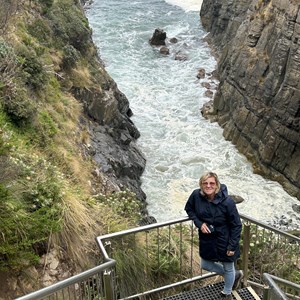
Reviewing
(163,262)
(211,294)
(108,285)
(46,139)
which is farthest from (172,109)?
(108,285)

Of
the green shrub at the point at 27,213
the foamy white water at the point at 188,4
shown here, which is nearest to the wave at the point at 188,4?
the foamy white water at the point at 188,4

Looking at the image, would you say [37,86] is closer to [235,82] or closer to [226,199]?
[226,199]

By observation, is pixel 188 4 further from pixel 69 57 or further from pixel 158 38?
pixel 69 57

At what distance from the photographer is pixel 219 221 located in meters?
5.64

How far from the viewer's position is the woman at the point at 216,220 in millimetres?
5621

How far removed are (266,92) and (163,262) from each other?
51.4ft

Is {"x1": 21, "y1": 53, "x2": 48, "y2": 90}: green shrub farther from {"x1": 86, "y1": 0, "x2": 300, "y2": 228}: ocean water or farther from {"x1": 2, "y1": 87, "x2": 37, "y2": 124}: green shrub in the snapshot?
{"x1": 86, "y1": 0, "x2": 300, "y2": 228}: ocean water

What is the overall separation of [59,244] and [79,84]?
10.7m

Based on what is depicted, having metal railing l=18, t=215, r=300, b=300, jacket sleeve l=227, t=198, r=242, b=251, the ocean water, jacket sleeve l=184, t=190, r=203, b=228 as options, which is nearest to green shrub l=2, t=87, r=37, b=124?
metal railing l=18, t=215, r=300, b=300

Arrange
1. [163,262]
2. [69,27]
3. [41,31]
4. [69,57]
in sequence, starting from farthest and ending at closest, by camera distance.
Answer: [69,27]
[69,57]
[41,31]
[163,262]

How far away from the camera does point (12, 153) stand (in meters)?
7.51

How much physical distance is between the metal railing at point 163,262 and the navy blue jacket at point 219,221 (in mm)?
272

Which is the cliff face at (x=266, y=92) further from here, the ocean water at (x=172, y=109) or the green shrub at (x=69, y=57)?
the green shrub at (x=69, y=57)

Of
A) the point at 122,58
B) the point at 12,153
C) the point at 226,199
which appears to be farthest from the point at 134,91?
the point at 226,199
